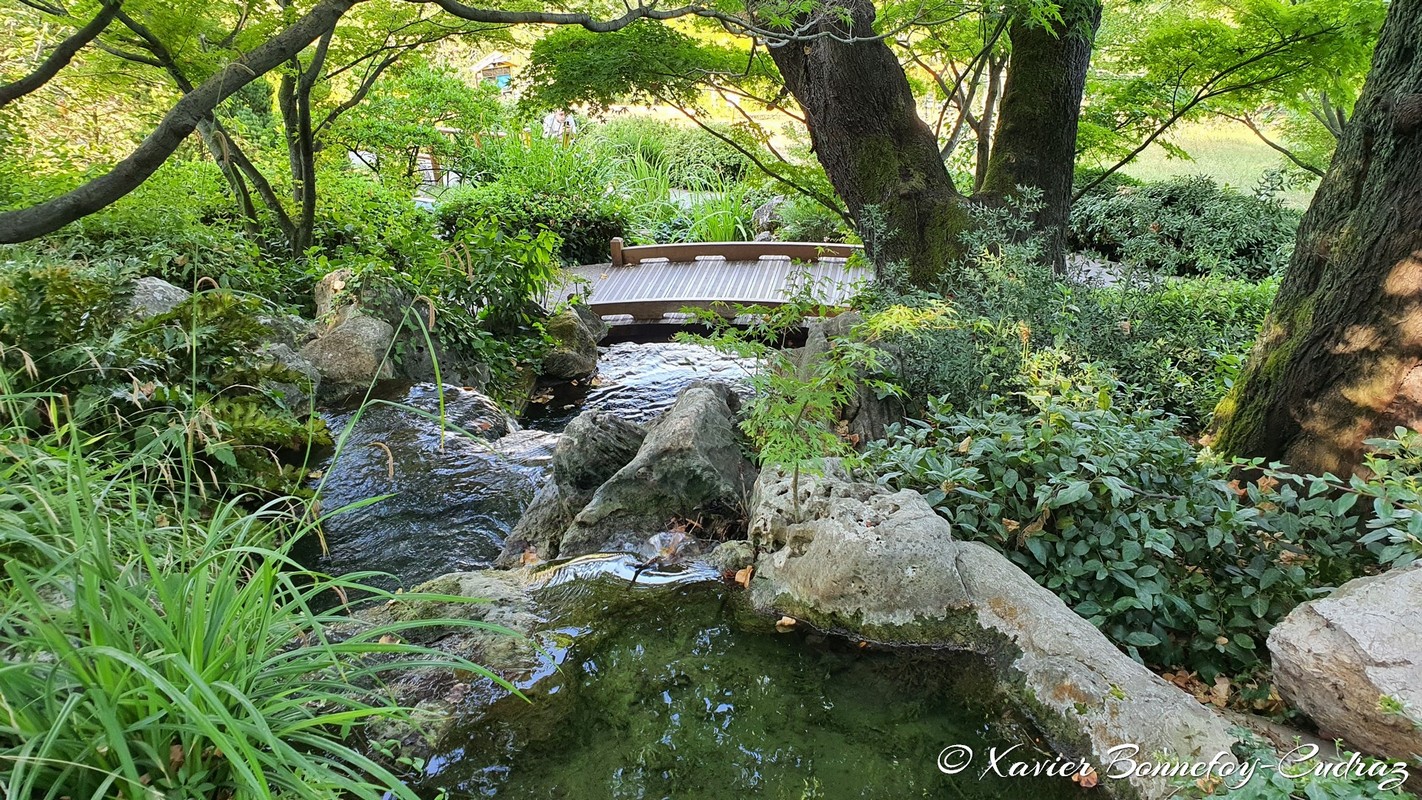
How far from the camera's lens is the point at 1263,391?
352cm

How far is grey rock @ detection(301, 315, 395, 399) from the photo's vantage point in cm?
569

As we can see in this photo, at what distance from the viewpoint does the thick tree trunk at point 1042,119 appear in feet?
17.3

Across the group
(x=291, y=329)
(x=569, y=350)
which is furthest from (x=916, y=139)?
(x=291, y=329)

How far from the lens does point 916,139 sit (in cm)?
531

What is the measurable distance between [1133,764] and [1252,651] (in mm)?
946

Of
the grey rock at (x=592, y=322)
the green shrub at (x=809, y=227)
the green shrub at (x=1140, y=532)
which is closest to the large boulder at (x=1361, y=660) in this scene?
the green shrub at (x=1140, y=532)

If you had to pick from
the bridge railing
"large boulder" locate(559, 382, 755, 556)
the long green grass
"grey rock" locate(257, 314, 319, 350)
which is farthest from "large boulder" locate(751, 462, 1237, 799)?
the bridge railing

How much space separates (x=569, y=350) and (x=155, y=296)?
3.20 metres

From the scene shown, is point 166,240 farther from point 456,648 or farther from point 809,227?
point 809,227

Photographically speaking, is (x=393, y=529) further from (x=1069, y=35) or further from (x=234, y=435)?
(x=1069, y=35)

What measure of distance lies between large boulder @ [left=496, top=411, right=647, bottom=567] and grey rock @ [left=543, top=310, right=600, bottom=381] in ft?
9.46

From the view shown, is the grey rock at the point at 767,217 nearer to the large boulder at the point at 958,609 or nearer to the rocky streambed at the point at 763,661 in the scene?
the rocky streambed at the point at 763,661

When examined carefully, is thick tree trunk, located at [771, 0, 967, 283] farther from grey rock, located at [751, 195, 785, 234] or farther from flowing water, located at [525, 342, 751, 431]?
grey rock, located at [751, 195, 785, 234]

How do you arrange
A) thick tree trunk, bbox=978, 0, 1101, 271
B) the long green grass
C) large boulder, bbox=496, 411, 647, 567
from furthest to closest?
1. thick tree trunk, bbox=978, 0, 1101, 271
2. large boulder, bbox=496, 411, 647, 567
3. the long green grass
